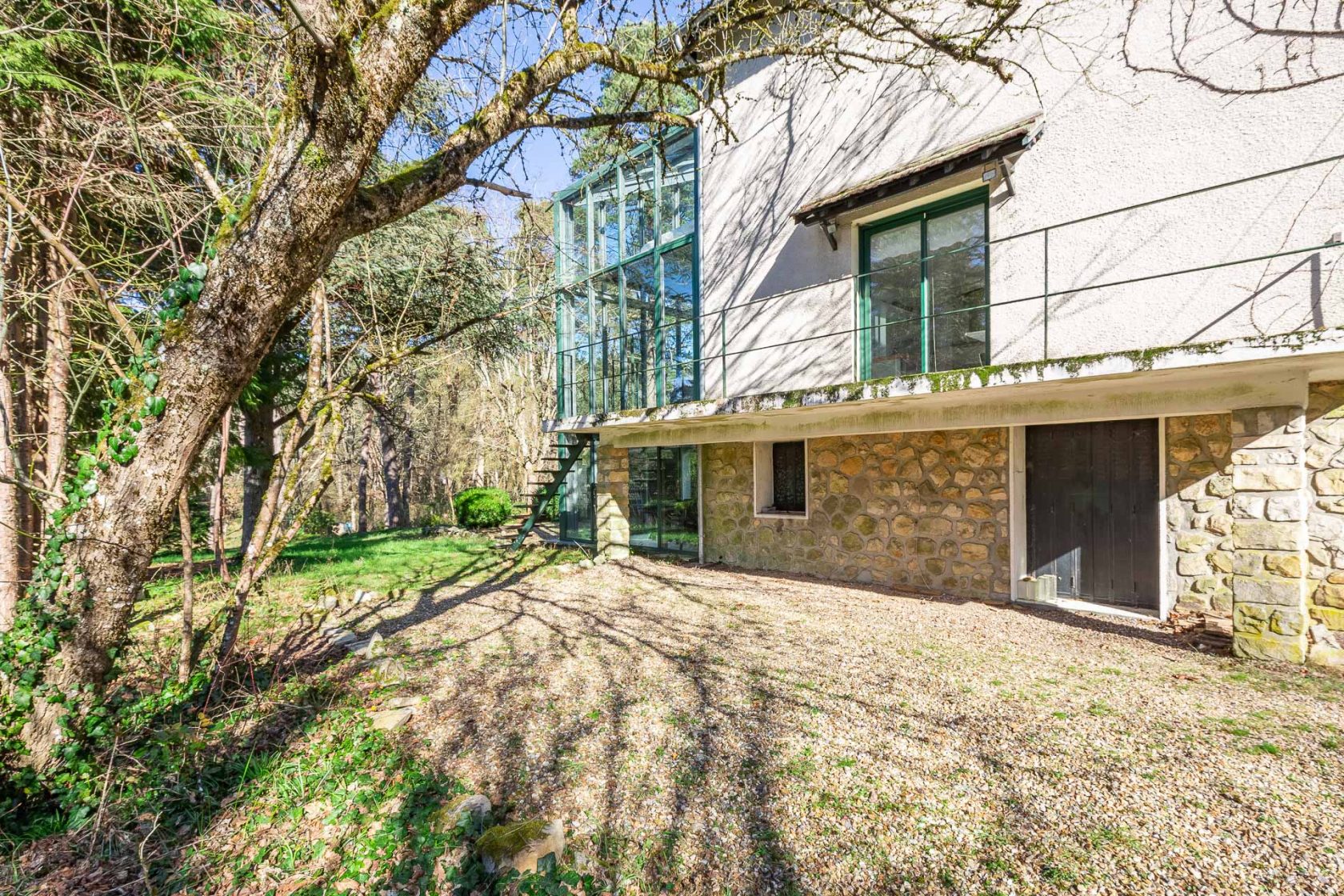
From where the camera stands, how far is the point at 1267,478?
4348 mm

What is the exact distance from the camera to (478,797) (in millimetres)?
2752

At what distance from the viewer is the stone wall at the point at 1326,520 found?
4.44m

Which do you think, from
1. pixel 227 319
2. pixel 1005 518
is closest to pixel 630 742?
pixel 227 319

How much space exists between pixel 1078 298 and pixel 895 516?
10.5 feet

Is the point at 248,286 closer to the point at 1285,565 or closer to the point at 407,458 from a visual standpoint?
the point at 1285,565

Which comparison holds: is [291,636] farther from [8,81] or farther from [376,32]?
[376,32]

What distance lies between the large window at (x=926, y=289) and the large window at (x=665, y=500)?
3815mm

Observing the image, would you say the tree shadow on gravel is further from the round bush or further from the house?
the round bush

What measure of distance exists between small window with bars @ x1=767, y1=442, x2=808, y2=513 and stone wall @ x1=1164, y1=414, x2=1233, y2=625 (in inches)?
164

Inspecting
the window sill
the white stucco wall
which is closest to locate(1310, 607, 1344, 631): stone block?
the white stucco wall

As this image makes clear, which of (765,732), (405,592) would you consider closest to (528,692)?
(765,732)

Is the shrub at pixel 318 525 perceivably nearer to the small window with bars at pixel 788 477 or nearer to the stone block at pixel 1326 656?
the small window with bars at pixel 788 477

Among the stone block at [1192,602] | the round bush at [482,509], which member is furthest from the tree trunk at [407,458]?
the stone block at [1192,602]

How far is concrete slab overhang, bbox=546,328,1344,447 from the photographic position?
3.96 meters
